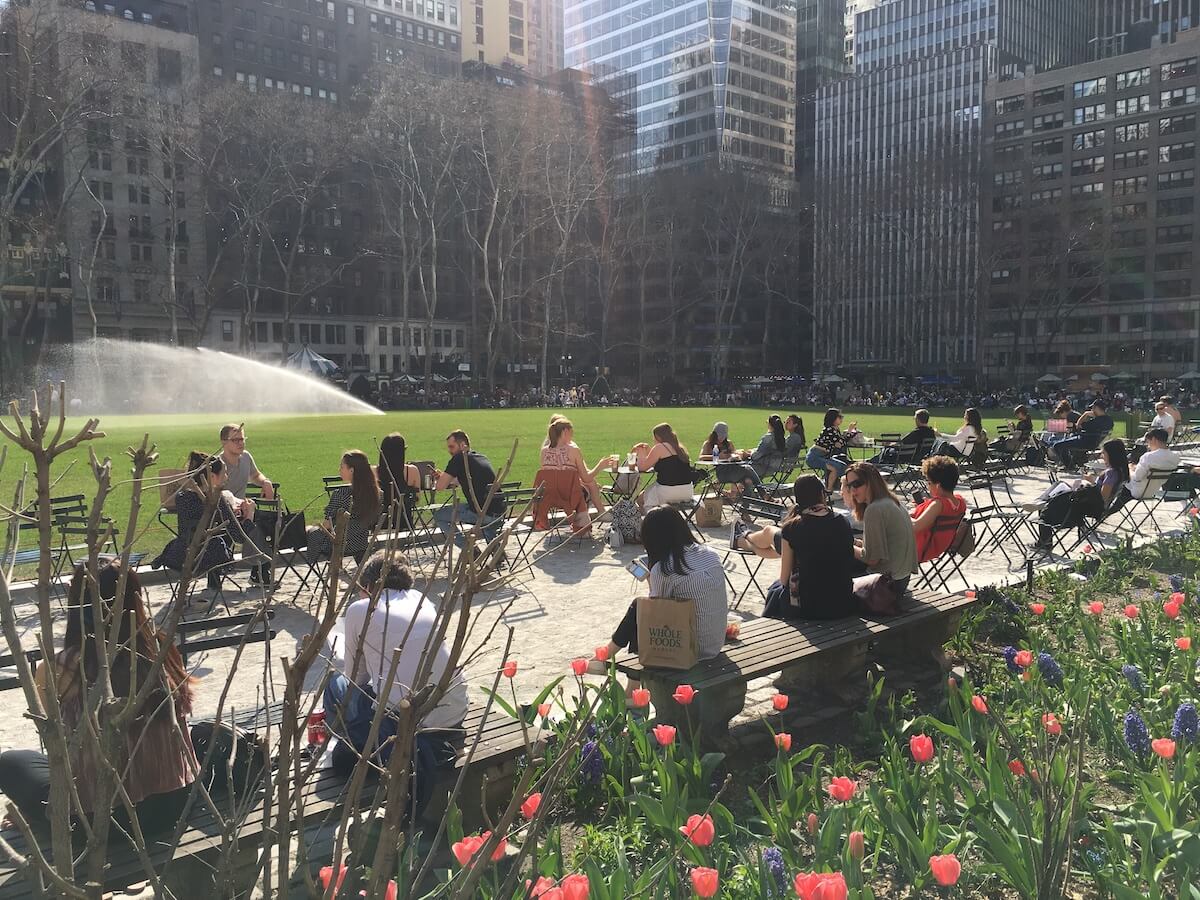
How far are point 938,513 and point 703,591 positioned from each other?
11.2 ft

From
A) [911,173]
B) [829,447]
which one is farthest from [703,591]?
[911,173]

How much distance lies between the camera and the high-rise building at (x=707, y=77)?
97.8 m

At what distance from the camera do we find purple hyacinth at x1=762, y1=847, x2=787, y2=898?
3.09 m

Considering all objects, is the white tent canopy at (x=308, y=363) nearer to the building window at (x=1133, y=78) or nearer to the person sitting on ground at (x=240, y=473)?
the person sitting on ground at (x=240, y=473)

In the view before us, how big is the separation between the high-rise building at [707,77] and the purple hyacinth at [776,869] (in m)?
94.0

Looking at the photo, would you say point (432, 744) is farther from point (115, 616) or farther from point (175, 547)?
point (175, 547)

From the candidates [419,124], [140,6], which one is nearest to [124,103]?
[419,124]

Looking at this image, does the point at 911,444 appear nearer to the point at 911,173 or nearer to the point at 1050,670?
the point at 1050,670

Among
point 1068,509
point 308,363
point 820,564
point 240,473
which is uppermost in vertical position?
point 308,363

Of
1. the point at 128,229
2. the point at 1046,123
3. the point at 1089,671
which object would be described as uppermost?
the point at 1046,123

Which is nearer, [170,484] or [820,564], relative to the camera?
[820,564]

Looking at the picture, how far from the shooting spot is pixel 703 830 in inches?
114

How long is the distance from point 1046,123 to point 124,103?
2908 inches

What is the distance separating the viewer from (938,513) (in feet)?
26.6
